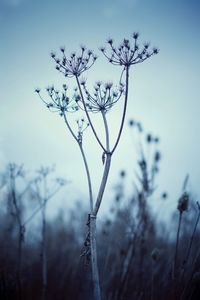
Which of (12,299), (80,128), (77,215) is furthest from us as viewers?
(77,215)

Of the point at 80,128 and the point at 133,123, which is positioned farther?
the point at 133,123

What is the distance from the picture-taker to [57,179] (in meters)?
7.59

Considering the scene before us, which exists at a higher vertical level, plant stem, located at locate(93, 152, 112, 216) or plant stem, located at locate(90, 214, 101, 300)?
plant stem, located at locate(93, 152, 112, 216)

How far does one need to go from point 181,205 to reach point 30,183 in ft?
13.2

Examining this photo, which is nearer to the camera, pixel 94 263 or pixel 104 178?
pixel 94 263

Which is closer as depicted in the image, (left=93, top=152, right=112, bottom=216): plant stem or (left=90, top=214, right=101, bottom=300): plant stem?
(left=90, top=214, right=101, bottom=300): plant stem

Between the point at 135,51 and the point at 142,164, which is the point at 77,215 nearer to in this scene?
the point at 142,164

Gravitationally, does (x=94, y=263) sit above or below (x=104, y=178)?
below

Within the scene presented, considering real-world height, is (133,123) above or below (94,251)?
above

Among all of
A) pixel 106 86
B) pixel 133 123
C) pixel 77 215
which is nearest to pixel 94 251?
pixel 106 86

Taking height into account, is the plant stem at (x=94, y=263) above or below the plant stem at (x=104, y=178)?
below

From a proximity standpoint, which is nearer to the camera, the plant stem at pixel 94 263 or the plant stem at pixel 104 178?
the plant stem at pixel 94 263

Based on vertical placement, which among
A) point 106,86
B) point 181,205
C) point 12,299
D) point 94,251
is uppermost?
point 106,86

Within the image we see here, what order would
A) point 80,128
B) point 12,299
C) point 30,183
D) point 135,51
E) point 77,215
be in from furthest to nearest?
1. point 77,215
2. point 30,183
3. point 12,299
4. point 80,128
5. point 135,51
